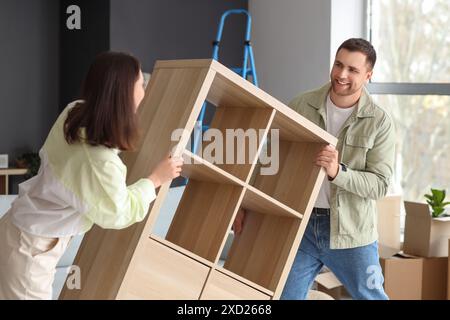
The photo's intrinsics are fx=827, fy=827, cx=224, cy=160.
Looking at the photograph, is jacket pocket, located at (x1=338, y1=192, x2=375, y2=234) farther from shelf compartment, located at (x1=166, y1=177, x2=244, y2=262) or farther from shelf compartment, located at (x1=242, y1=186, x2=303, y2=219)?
shelf compartment, located at (x1=166, y1=177, x2=244, y2=262)

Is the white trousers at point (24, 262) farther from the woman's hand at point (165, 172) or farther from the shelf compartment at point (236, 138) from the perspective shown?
the shelf compartment at point (236, 138)

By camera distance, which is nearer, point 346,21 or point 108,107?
point 108,107

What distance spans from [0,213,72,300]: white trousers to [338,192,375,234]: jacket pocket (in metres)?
1.14

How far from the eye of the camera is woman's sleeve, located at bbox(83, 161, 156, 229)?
6.89 ft

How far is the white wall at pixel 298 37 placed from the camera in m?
5.28

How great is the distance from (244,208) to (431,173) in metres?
2.55

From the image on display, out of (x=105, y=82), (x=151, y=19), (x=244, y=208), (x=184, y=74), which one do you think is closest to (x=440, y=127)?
(x=151, y=19)

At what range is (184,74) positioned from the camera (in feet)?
7.81

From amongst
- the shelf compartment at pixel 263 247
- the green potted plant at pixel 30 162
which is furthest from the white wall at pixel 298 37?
the shelf compartment at pixel 263 247

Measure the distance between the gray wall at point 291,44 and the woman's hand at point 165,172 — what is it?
3.19m

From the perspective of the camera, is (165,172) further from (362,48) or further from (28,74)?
(28,74)

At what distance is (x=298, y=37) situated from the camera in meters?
5.50

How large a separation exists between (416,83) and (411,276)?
1.26 meters

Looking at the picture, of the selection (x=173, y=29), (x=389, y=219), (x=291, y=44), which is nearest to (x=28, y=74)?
(x=173, y=29)
